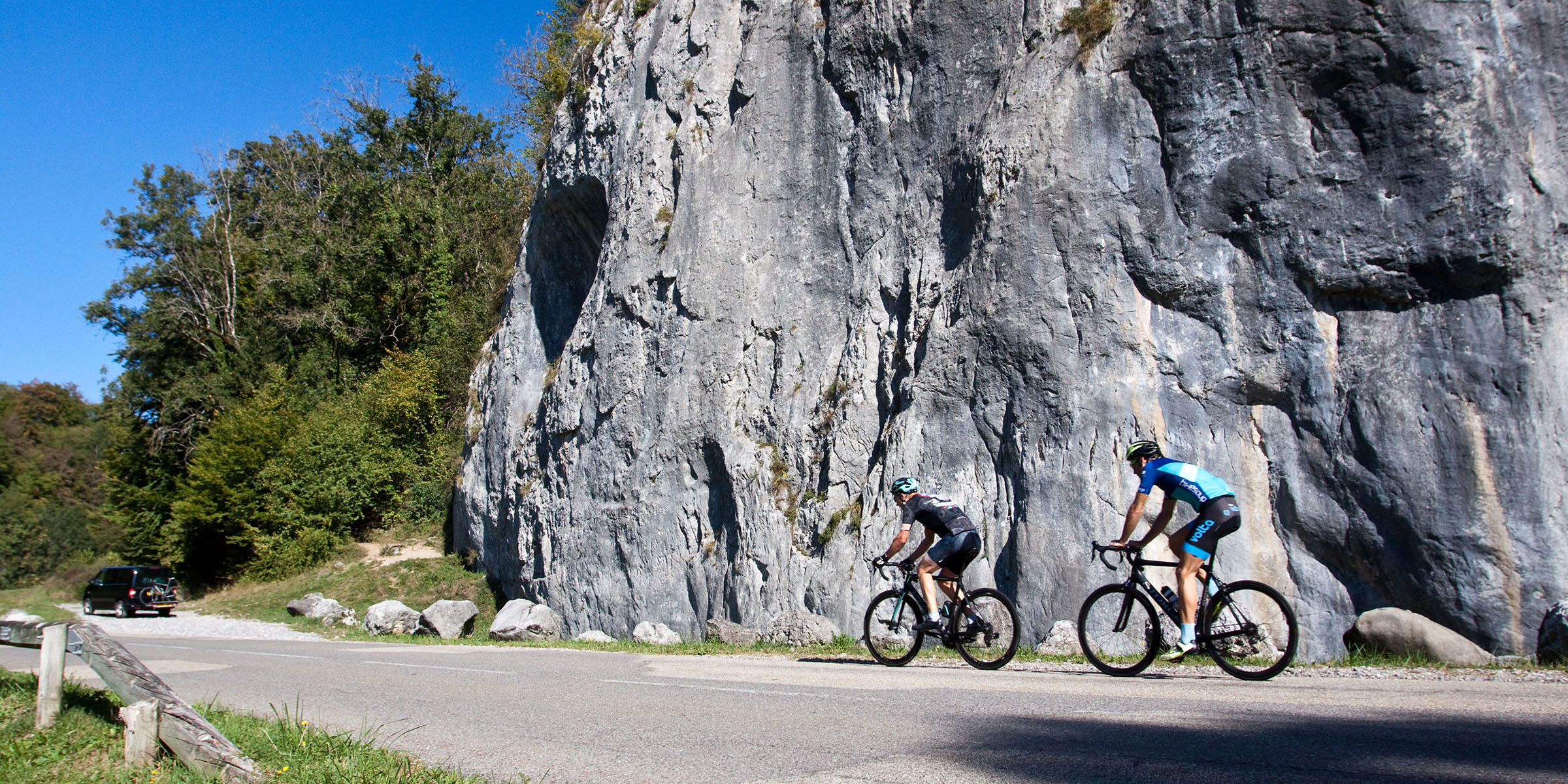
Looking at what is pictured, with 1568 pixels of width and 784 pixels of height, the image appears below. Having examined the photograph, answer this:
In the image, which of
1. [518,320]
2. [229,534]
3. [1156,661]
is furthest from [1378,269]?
[229,534]

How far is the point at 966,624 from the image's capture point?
9.65 m

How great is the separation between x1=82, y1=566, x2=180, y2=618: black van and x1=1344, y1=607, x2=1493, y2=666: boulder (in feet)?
109

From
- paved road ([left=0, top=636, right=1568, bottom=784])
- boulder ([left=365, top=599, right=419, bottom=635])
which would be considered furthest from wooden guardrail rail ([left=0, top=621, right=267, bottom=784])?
boulder ([left=365, top=599, right=419, bottom=635])

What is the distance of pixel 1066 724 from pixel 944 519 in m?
4.35

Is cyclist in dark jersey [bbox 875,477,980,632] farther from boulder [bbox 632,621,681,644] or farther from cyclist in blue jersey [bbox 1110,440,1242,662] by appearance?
boulder [bbox 632,621,681,644]

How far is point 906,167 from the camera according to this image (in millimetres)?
17750

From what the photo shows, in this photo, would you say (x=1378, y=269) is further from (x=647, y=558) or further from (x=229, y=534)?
(x=229, y=534)

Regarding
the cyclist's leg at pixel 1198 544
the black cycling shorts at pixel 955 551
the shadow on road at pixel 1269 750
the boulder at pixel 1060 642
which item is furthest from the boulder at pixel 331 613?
the shadow on road at pixel 1269 750

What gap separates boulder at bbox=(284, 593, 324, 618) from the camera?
26562 mm

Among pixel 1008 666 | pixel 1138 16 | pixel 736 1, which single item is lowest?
pixel 1008 666

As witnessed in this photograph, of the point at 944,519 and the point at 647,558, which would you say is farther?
the point at 647,558

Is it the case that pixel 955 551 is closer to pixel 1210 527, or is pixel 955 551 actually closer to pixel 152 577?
pixel 1210 527

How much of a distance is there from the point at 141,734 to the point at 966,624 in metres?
7.07

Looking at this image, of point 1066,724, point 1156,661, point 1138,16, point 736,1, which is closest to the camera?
point 1066,724
